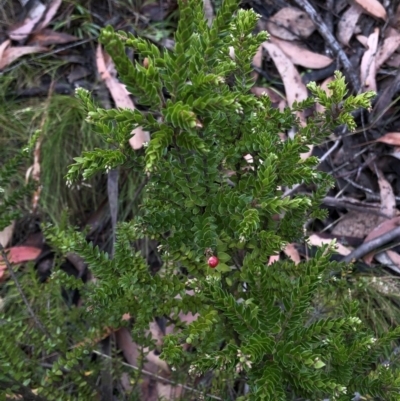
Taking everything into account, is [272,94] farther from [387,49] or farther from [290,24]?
[387,49]

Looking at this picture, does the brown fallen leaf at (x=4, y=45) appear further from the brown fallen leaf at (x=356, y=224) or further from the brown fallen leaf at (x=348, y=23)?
the brown fallen leaf at (x=356, y=224)

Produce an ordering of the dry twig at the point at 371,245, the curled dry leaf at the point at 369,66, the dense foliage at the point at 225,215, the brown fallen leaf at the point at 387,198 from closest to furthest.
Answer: the dense foliage at the point at 225,215
the dry twig at the point at 371,245
the brown fallen leaf at the point at 387,198
the curled dry leaf at the point at 369,66

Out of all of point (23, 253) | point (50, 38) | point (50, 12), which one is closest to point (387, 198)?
point (23, 253)

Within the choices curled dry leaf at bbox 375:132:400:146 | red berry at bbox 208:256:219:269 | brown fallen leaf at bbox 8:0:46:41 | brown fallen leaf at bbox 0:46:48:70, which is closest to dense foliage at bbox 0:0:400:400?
red berry at bbox 208:256:219:269

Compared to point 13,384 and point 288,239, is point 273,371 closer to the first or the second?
point 288,239

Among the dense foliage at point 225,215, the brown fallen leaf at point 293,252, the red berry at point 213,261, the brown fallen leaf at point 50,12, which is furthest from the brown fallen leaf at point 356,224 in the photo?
the brown fallen leaf at point 50,12

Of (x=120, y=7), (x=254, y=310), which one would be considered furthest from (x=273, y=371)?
(x=120, y=7)

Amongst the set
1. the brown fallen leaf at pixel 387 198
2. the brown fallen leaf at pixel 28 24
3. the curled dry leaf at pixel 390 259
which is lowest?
the curled dry leaf at pixel 390 259
